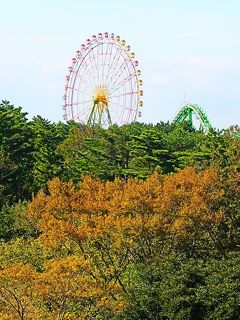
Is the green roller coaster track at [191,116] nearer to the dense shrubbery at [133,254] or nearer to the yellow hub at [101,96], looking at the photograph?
the yellow hub at [101,96]

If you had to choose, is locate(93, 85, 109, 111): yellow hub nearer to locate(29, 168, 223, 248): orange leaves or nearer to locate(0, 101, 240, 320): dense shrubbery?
locate(0, 101, 240, 320): dense shrubbery

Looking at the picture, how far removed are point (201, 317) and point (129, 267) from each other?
223 cm

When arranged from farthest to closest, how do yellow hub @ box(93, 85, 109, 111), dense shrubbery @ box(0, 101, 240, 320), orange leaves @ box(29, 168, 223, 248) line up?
1. yellow hub @ box(93, 85, 109, 111)
2. orange leaves @ box(29, 168, 223, 248)
3. dense shrubbery @ box(0, 101, 240, 320)

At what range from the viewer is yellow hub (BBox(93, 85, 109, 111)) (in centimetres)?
4125

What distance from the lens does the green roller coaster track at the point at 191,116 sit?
159 ft

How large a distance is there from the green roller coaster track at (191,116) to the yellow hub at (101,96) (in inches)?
319

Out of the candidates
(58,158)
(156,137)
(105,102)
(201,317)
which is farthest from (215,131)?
(201,317)

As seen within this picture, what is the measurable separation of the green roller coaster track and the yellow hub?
26.5 ft

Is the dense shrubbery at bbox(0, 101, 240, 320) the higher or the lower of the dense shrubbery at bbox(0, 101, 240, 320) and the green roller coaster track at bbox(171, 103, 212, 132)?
the lower

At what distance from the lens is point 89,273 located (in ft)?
56.2

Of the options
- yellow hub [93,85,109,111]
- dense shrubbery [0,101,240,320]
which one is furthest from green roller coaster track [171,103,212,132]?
dense shrubbery [0,101,240,320]

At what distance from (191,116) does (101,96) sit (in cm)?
1244

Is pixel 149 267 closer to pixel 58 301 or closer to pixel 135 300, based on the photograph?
pixel 135 300

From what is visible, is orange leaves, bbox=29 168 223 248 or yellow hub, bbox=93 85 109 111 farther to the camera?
yellow hub, bbox=93 85 109 111
